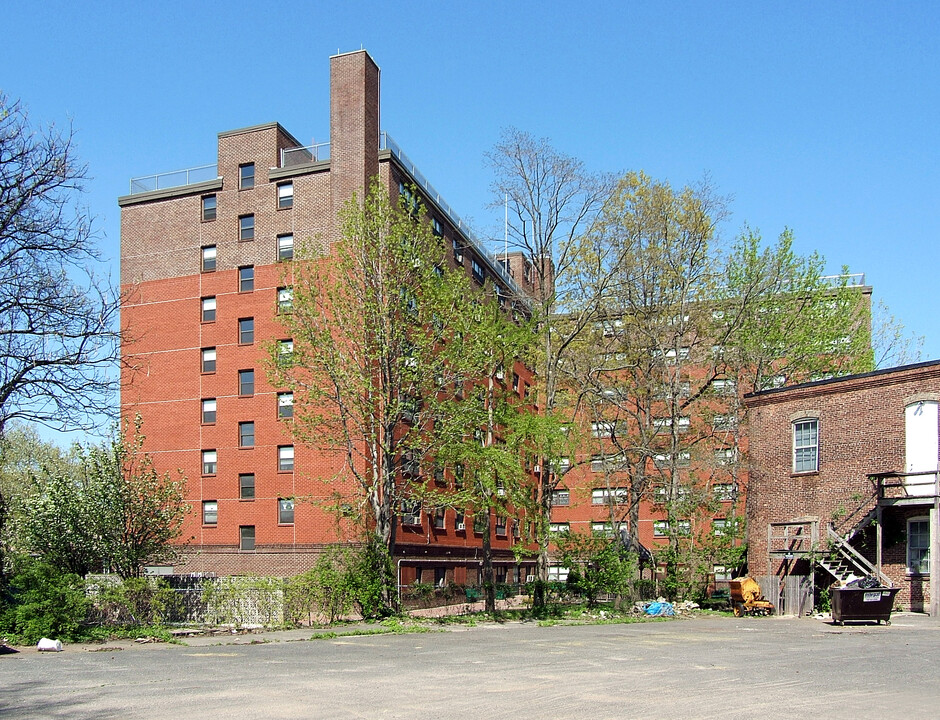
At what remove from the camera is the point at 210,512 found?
4497 centimetres

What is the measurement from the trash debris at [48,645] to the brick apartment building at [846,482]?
77.1 ft

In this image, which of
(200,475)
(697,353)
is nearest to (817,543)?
(697,353)

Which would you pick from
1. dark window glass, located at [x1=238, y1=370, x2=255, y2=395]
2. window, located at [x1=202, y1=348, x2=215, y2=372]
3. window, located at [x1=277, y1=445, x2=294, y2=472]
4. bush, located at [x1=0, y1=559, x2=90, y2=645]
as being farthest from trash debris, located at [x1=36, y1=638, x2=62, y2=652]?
window, located at [x1=202, y1=348, x2=215, y2=372]

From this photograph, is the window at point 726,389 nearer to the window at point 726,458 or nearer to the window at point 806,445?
the window at point 726,458

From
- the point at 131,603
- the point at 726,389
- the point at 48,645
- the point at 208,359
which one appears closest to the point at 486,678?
the point at 48,645

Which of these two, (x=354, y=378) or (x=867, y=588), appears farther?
(x=354, y=378)

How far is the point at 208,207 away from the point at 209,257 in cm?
263

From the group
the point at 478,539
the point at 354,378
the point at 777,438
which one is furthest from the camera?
the point at 478,539

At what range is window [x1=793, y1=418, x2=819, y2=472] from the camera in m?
34.3

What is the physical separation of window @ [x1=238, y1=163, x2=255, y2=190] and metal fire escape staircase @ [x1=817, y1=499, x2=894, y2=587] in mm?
31544

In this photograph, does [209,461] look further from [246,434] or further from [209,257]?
[209,257]

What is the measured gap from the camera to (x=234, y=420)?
148 feet

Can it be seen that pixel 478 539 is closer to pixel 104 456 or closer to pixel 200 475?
pixel 200 475

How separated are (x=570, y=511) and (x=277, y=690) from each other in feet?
189
